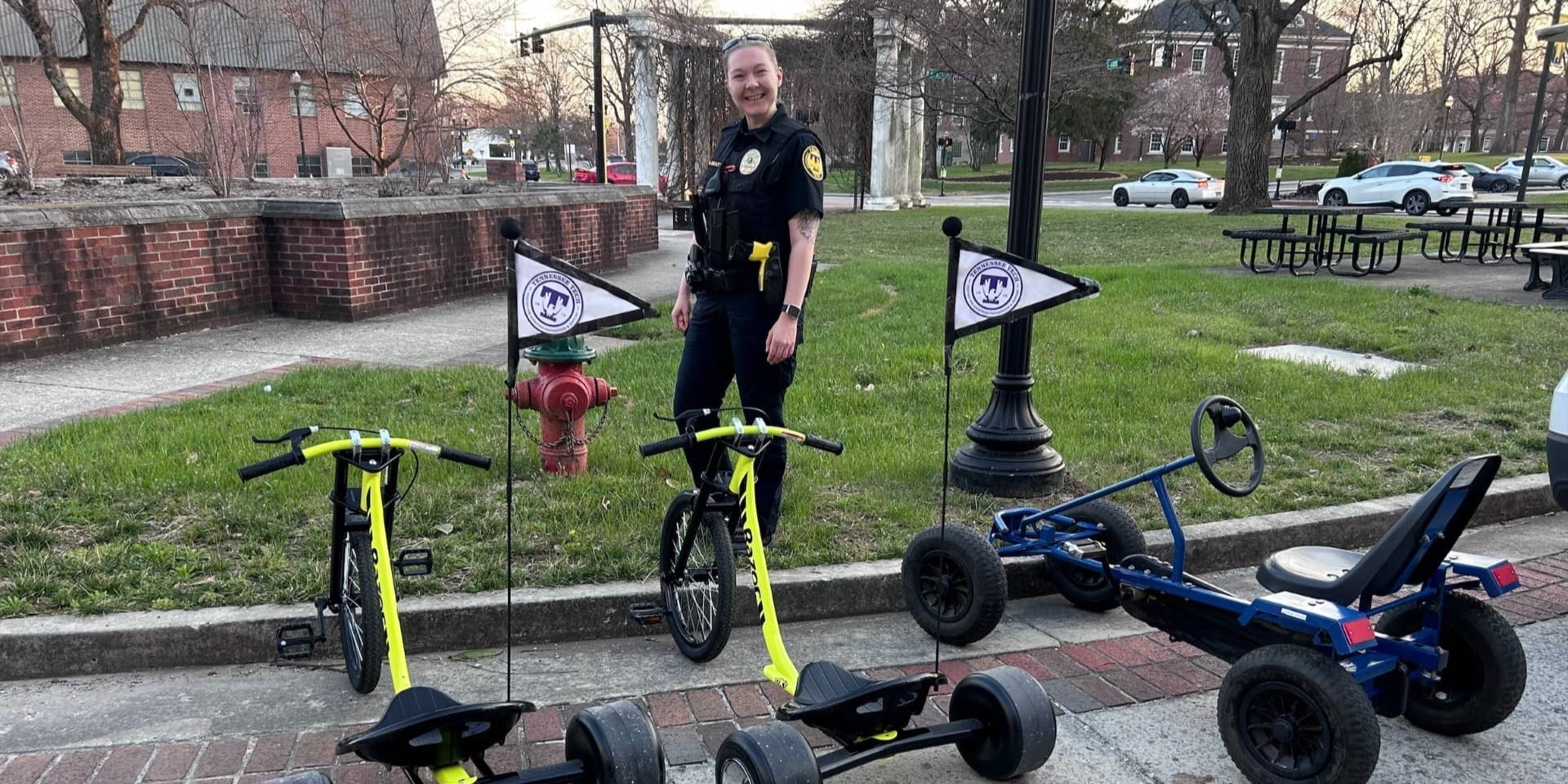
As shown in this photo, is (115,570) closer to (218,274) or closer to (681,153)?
(218,274)

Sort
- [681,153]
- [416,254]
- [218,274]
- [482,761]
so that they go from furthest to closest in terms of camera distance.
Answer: [681,153] → [416,254] → [218,274] → [482,761]

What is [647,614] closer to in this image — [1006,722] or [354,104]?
[1006,722]

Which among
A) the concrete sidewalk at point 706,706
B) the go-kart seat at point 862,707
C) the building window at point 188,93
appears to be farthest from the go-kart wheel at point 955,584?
the building window at point 188,93

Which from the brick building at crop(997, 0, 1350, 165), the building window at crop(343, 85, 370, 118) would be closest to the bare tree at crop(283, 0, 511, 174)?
the building window at crop(343, 85, 370, 118)

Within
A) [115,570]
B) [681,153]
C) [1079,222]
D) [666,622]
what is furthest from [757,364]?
[681,153]

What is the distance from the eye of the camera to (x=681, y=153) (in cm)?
3016

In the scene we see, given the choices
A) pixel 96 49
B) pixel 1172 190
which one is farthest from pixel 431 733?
pixel 1172 190

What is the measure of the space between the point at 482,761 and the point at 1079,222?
77.5 ft

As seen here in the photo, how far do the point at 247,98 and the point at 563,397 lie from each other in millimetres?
9514

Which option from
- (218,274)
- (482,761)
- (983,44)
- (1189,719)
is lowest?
(1189,719)

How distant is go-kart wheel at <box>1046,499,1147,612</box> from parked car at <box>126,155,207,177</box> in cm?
1145

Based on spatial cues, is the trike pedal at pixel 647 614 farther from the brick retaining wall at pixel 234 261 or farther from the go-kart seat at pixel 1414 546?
the brick retaining wall at pixel 234 261

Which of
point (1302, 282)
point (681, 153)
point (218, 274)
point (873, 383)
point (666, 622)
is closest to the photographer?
point (666, 622)

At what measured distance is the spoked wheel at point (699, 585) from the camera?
3.47 metres
